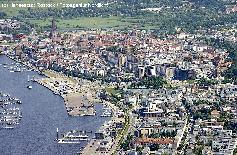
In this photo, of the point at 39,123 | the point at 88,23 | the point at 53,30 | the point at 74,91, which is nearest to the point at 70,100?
the point at 74,91

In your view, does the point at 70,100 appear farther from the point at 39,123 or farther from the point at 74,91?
the point at 39,123

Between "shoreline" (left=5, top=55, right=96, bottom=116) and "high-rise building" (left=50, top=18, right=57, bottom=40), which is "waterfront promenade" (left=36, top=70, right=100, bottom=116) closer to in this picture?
"shoreline" (left=5, top=55, right=96, bottom=116)

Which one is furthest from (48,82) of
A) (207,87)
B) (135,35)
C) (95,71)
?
(135,35)

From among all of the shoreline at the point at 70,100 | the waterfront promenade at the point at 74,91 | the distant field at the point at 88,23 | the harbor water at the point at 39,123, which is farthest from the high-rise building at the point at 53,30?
the harbor water at the point at 39,123

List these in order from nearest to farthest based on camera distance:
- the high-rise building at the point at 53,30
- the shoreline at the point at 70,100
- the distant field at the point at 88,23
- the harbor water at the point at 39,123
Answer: the harbor water at the point at 39,123
the shoreline at the point at 70,100
the high-rise building at the point at 53,30
the distant field at the point at 88,23

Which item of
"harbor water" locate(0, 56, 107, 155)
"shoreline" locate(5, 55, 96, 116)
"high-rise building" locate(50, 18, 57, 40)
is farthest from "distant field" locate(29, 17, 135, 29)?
"harbor water" locate(0, 56, 107, 155)

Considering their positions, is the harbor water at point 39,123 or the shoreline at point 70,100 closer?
the harbor water at point 39,123

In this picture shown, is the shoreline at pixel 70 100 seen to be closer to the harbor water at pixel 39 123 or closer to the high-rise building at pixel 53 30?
the harbor water at pixel 39 123

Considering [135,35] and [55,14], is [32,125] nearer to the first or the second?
[135,35]

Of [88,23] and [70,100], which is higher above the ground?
[70,100]
